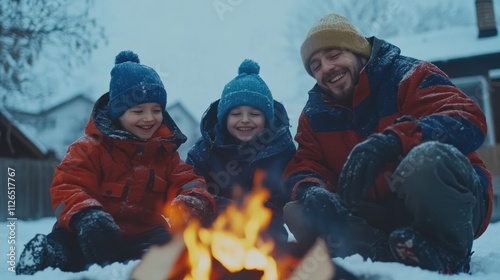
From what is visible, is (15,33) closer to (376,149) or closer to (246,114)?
(246,114)

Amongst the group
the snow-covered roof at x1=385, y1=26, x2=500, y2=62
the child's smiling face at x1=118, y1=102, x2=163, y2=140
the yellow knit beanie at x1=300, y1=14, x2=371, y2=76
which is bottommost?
the snow-covered roof at x1=385, y1=26, x2=500, y2=62

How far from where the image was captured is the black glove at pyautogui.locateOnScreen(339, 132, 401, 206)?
2087 mm

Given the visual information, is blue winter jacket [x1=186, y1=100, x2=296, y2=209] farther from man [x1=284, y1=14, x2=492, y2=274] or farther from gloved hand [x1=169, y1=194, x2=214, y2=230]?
gloved hand [x1=169, y1=194, x2=214, y2=230]

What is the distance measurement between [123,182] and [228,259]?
1274mm

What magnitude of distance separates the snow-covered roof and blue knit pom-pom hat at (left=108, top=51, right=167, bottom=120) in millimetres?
10741

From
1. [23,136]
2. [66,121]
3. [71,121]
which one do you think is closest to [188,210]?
[23,136]

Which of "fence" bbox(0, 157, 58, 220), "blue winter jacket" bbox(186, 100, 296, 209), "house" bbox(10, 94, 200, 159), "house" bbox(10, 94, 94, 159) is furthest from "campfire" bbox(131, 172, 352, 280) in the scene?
"house" bbox(10, 94, 94, 159)

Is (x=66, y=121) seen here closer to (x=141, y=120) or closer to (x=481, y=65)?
(x=481, y=65)

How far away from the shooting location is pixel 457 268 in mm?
2174

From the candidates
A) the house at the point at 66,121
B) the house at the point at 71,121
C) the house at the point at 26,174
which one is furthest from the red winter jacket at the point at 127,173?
the house at the point at 66,121

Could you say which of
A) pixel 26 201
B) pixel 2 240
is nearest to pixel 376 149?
pixel 2 240

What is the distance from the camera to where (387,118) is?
2.82m

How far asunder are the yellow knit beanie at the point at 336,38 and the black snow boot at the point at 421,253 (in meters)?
1.36

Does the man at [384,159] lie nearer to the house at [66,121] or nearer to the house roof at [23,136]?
the house roof at [23,136]
